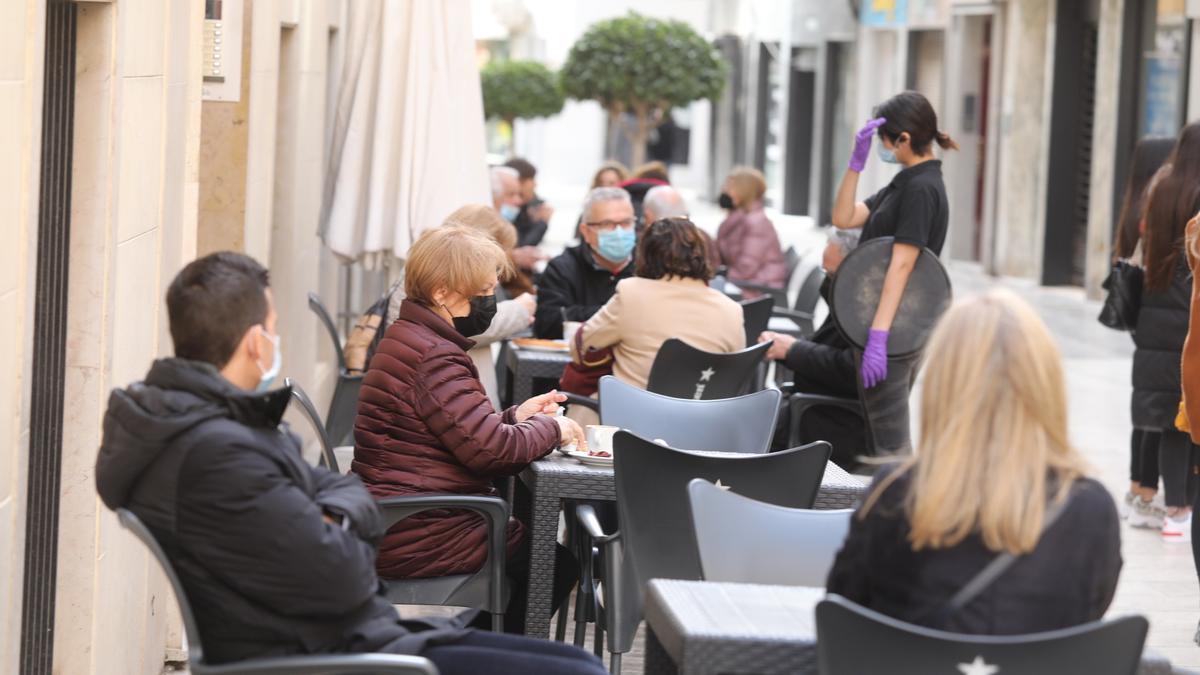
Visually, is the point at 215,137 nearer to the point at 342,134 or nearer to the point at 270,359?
the point at 342,134

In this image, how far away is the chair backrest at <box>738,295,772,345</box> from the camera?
7.79 meters

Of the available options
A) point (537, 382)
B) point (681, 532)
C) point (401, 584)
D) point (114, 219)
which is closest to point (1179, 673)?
point (681, 532)

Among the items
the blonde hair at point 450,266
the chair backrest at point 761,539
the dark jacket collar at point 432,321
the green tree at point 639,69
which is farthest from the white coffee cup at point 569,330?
the green tree at point 639,69

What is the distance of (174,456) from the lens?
9.53ft

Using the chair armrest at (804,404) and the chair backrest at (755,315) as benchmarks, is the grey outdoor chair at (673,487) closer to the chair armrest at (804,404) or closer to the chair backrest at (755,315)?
the chair armrest at (804,404)

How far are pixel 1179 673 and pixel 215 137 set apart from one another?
16.0 feet

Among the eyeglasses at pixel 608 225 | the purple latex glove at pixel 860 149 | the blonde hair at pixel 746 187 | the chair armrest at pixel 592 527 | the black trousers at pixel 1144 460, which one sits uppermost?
→ the purple latex glove at pixel 860 149

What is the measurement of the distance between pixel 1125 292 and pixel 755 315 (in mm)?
1621

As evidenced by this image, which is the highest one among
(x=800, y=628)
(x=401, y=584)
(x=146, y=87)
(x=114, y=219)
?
(x=146, y=87)

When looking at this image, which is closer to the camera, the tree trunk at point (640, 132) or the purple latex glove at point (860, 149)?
the purple latex glove at point (860, 149)

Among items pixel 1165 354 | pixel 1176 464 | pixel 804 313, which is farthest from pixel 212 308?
pixel 804 313

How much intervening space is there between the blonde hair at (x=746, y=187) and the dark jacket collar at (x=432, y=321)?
681 cm

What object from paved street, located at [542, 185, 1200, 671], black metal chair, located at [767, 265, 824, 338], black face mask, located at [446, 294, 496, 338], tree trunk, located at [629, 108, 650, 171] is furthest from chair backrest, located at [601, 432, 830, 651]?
tree trunk, located at [629, 108, 650, 171]

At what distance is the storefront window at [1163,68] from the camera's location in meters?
15.3
